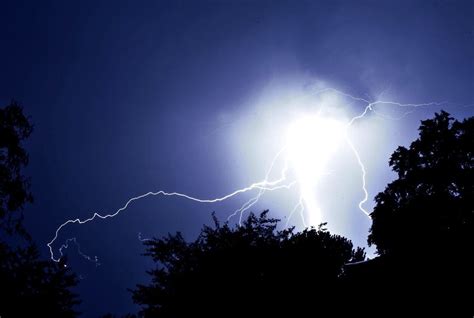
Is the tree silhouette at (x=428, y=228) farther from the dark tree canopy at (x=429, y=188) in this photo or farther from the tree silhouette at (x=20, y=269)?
the tree silhouette at (x=20, y=269)

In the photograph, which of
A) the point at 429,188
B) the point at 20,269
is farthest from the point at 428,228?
the point at 20,269

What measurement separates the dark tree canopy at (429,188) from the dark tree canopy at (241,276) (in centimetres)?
719

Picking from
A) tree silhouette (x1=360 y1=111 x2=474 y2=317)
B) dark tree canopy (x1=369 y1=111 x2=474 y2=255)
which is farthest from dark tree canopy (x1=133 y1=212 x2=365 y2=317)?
dark tree canopy (x1=369 y1=111 x2=474 y2=255)

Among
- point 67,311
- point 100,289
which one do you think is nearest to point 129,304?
point 100,289

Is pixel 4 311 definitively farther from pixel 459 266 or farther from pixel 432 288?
pixel 459 266

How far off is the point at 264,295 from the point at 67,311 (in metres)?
9.09

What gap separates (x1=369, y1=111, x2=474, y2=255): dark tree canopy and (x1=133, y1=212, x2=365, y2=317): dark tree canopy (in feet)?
23.6

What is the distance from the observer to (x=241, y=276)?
263 inches

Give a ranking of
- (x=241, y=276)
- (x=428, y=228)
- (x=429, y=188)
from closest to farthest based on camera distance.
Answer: (x=241, y=276), (x=428, y=228), (x=429, y=188)

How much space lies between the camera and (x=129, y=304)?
169125 mm

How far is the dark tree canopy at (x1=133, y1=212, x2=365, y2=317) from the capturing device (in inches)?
258

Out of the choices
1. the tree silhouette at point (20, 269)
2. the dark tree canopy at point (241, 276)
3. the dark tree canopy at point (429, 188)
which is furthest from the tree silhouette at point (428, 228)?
the tree silhouette at point (20, 269)

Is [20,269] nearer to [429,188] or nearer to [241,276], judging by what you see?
[241,276]

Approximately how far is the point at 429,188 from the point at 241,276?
1257 cm
